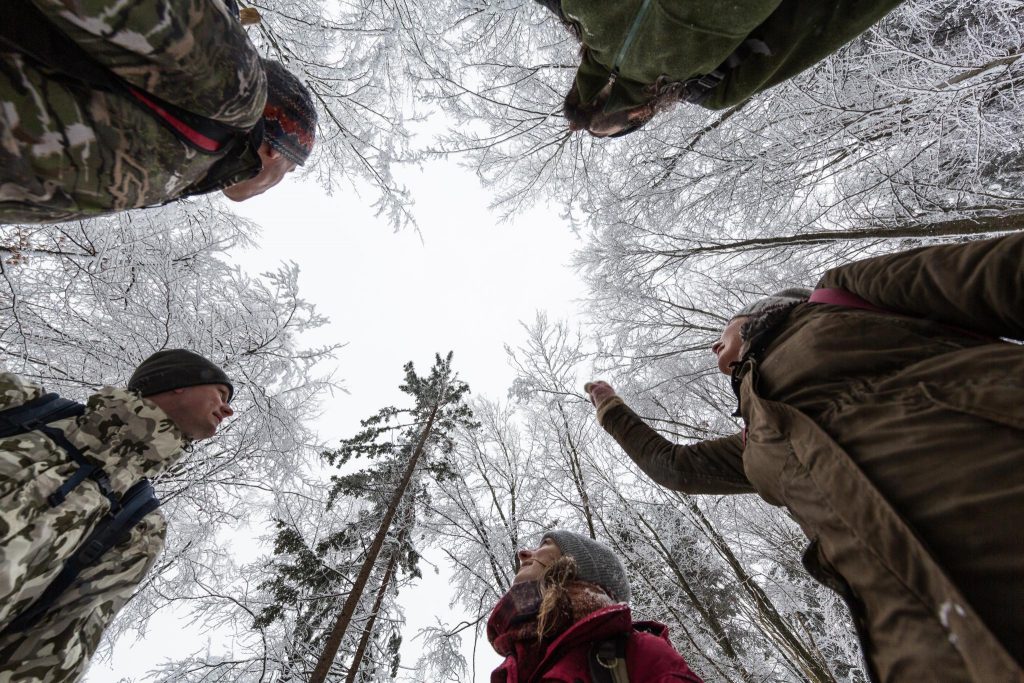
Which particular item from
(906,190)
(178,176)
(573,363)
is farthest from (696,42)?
(573,363)

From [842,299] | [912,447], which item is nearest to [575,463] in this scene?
[842,299]

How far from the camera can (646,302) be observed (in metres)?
5.79

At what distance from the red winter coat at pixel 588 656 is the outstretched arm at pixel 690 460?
77 cm

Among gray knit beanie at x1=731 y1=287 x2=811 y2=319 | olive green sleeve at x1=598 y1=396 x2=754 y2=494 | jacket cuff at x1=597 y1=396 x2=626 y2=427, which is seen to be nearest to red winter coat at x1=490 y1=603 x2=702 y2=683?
olive green sleeve at x1=598 y1=396 x2=754 y2=494

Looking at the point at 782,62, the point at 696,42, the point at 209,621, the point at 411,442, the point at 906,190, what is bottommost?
the point at 209,621

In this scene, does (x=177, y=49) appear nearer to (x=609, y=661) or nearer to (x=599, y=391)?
(x=609, y=661)

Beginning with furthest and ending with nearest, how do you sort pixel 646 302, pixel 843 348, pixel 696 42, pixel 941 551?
1. pixel 646 302
2. pixel 696 42
3. pixel 843 348
4. pixel 941 551

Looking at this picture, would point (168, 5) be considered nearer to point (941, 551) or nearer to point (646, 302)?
point (941, 551)

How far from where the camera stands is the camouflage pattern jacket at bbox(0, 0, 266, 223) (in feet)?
2.80

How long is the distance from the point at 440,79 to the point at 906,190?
17.1ft

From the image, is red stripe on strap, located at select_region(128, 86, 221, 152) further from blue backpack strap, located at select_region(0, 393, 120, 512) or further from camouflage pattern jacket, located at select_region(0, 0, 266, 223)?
blue backpack strap, located at select_region(0, 393, 120, 512)

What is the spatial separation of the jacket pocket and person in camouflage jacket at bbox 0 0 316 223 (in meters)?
2.01

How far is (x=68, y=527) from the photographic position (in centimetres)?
139

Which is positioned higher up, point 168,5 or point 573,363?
point 573,363
